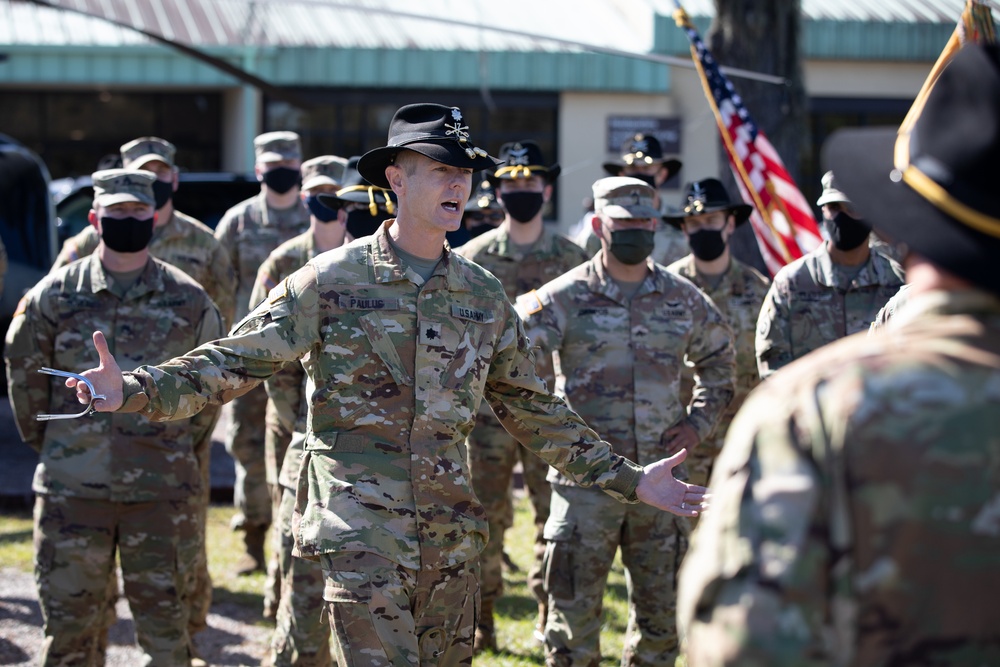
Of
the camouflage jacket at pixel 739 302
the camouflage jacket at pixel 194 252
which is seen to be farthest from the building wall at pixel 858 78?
the camouflage jacket at pixel 194 252

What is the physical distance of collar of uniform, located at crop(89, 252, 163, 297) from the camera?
19.6ft

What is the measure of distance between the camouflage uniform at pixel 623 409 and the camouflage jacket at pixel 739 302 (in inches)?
84.0

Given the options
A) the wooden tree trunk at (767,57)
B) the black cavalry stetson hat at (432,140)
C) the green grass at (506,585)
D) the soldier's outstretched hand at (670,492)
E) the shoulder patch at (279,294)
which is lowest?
the green grass at (506,585)

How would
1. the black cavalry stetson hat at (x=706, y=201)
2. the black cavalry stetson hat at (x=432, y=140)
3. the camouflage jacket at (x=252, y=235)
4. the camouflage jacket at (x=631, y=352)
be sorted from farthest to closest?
the camouflage jacket at (x=252, y=235)
the black cavalry stetson hat at (x=706, y=201)
the camouflage jacket at (x=631, y=352)
the black cavalry stetson hat at (x=432, y=140)

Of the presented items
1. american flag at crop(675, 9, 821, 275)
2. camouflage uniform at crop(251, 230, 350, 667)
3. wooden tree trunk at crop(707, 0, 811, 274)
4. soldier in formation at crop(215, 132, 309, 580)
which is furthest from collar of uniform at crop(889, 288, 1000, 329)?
wooden tree trunk at crop(707, 0, 811, 274)

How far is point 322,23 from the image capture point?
21250 mm

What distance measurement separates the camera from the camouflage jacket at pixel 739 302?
27.8ft

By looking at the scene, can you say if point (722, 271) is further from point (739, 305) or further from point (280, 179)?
point (280, 179)

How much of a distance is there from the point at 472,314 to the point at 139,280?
2101 millimetres

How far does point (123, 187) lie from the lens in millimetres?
6191

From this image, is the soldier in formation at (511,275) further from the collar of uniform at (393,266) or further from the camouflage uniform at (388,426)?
the collar of uniform at (393,266)

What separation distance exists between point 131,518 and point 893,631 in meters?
4.28

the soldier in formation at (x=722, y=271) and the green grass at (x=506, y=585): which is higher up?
the soldier in formation at (x=722, y=271)

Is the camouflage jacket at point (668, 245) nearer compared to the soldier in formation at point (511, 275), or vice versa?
the soldier in formation at point (511, 275)
